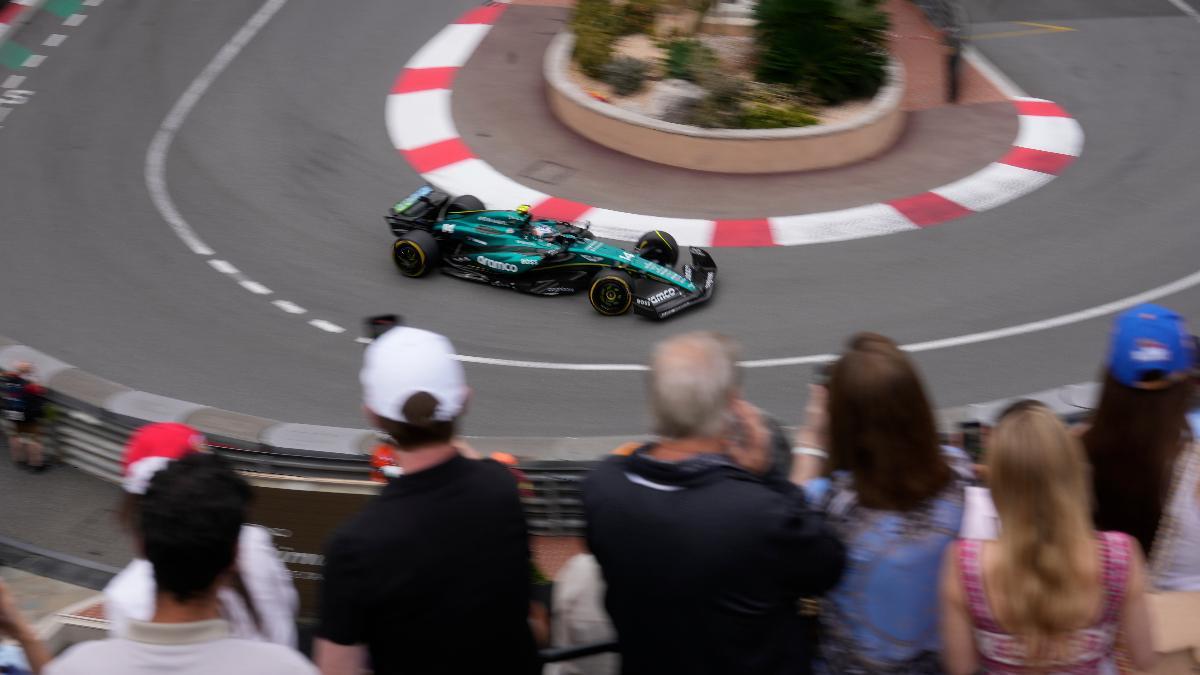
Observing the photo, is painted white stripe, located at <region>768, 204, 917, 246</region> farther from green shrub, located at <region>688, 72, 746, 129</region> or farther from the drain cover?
the drain cover

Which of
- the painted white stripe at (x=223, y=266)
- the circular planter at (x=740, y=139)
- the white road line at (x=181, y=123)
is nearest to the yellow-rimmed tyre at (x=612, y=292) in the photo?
the circular planter at (x=740, y=139)

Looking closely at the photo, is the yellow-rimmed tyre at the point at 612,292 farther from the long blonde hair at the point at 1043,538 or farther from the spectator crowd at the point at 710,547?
the long blonde hair at the point at 1043,538

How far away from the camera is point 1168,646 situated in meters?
3.91

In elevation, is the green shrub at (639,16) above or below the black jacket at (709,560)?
below

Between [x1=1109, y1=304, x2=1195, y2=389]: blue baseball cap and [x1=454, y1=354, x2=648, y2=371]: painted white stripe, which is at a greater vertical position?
[x1=1109, y1=304, x2=1195, y2=389]: blue baseball cap

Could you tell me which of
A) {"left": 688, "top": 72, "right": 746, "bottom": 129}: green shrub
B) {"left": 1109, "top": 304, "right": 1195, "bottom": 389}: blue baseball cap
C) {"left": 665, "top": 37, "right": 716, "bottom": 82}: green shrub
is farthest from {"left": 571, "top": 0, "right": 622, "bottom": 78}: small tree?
{"left": 1109, "top": 304, "right": 1195, "bottom": 389}: blue baseball cap

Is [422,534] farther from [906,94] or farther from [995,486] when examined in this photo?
[906,94]

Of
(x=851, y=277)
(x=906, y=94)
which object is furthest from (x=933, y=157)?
(x=851, y=277)

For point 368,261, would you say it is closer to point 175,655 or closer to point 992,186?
point 992,186

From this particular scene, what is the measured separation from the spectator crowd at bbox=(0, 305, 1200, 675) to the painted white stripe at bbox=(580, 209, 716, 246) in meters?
8.65

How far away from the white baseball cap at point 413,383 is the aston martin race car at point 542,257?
7274 millimetres

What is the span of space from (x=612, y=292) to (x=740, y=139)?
3.40 metres

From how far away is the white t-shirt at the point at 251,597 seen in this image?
361 centimetres

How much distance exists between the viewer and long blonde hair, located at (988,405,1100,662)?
333cm
